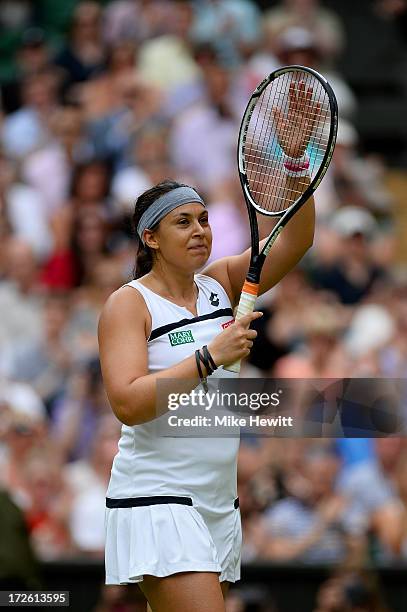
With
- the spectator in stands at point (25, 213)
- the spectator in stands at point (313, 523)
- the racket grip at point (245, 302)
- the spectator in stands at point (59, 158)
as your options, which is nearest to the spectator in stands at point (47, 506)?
the spectator in stands at point (313, 523)

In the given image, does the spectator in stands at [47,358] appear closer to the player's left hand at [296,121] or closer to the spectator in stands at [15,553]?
the spectator in stands at [15,553]

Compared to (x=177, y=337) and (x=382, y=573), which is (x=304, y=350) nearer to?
(x=382, y=573)

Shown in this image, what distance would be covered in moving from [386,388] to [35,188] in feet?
18.0

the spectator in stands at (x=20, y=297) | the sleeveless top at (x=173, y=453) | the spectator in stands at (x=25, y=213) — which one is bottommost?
the sleeveless top at (x=173, y=453)

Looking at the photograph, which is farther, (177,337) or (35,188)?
(35,188)

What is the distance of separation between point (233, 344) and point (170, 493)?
1.85ft

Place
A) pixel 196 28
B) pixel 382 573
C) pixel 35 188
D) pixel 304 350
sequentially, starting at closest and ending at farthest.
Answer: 1. pixel 382 573
2. pixel 304 350
3. pixel 35 188
4. pixel 196 28

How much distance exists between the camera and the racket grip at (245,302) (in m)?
4.72

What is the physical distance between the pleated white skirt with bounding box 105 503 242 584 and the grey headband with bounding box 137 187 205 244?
0.96 m

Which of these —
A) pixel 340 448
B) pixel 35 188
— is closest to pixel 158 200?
pixel 340 448

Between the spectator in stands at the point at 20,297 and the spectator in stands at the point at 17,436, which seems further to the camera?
the spectator in stands at the point at 20,297

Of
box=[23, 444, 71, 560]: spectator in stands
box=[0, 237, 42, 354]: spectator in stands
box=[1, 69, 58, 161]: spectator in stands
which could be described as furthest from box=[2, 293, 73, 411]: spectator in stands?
box=[1, 69, 58, 161]: spectator in stands

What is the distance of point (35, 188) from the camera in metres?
11.4

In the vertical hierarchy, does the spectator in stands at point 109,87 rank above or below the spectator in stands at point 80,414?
above
